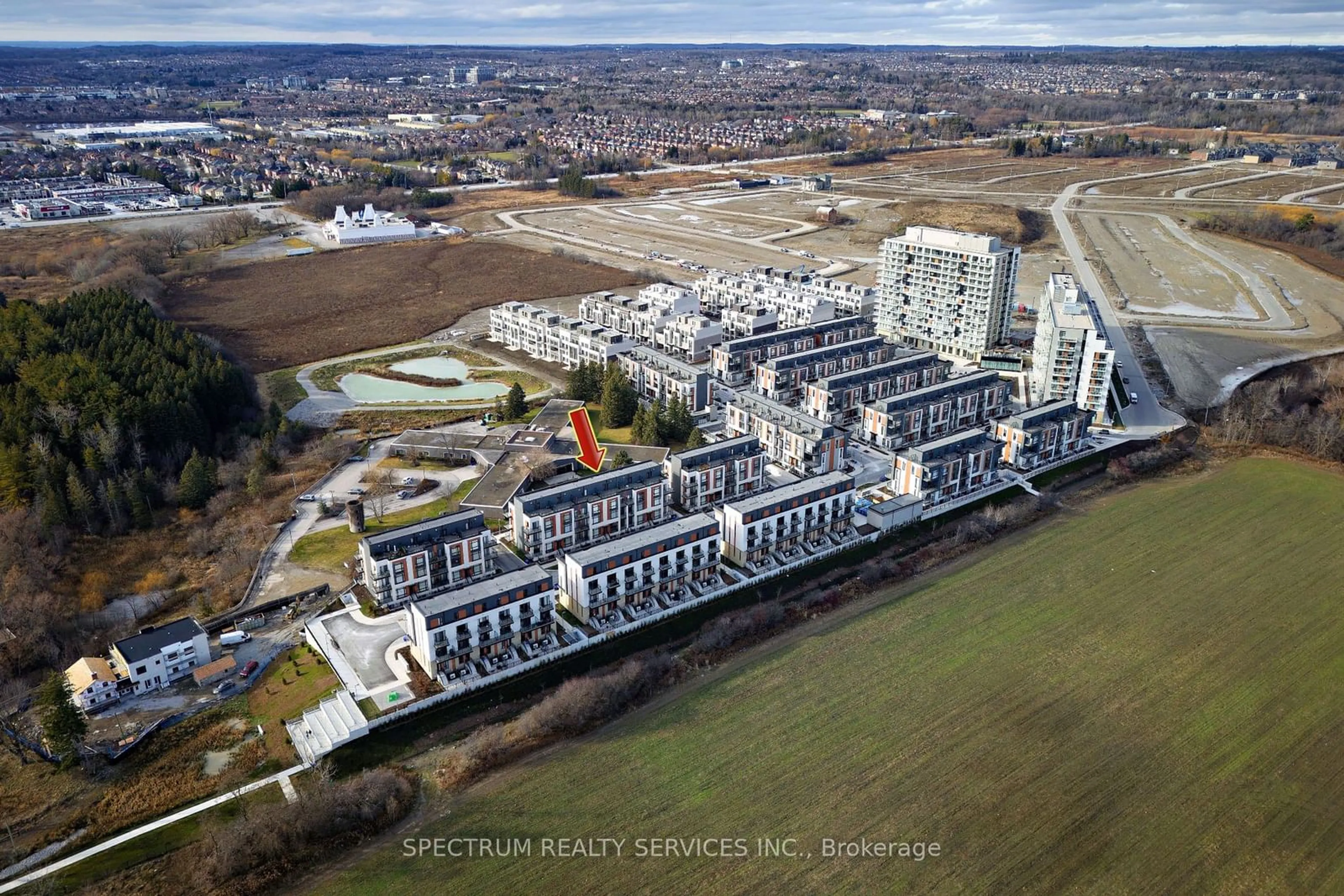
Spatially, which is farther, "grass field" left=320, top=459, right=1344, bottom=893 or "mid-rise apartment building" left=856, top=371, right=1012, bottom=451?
"mid-rise apartment building" left=856, top=371, right=1012, bottom=451

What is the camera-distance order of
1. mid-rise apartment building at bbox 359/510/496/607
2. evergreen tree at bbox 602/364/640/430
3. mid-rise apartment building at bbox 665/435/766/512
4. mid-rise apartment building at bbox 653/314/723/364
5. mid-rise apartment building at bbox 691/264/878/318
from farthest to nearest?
mid-rise apartment building at bbox 691/264/878/318
mid-rise apartment building at bbox 653/314/723/364
evergreen tree at bbox 602/364/640/430
mid-rise apartment building at bbox 665/435/766/512
mid-rise apartment building at bbox 359/510/496/607

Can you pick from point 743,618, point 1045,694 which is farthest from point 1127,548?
point 743,618

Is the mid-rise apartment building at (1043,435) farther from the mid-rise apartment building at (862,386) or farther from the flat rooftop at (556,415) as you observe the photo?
the flat rooftop at (556,415)

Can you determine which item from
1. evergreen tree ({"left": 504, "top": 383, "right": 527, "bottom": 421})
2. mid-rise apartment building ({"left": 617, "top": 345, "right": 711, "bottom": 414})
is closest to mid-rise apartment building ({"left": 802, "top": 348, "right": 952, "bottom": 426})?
mid-rise apartment building ({"left": 617, "top": 345, "right": 711, "bottom": 414})

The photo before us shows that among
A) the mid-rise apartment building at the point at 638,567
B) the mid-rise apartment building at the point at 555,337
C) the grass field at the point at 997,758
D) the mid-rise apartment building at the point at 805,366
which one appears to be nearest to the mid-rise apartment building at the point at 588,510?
the mid-rise apartment building at the point at 638,567

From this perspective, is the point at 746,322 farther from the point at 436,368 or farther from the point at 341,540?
the point at 341,540

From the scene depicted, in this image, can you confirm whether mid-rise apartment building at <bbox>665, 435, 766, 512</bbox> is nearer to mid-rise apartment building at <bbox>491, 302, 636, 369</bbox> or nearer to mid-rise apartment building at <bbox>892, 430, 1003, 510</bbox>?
mid-rise apartment building at <bbox>892, 430, 1003, 510</bbox>

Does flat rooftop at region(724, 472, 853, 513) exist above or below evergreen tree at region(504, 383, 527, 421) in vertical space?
above
